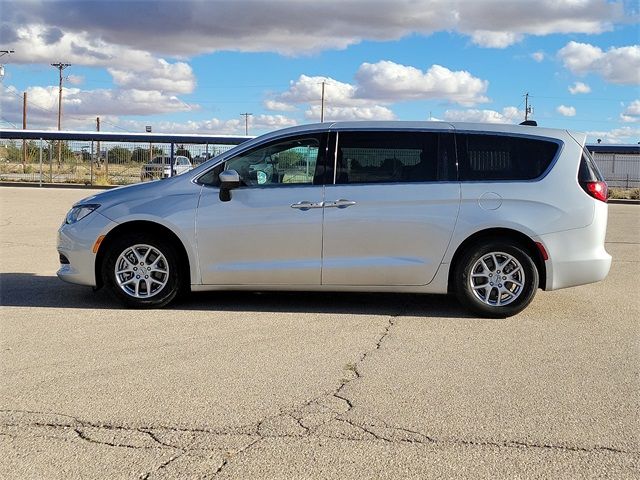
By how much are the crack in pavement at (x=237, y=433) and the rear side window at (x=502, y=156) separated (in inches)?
131

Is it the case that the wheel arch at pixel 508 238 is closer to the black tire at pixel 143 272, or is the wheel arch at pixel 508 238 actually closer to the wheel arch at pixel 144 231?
the wheel arch at pixel 144 231

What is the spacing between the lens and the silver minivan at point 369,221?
654cm

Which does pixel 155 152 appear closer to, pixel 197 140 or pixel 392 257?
pixel 197 140

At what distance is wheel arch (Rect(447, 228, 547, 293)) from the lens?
6.59 metres

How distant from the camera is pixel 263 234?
6.56 m

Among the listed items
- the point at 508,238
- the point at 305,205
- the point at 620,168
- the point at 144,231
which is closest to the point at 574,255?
the point at 508,238

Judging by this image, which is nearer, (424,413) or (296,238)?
(424,413)

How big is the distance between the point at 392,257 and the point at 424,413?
264 centimetres

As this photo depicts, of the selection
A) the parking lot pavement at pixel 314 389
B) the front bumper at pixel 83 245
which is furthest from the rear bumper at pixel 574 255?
the front bumper at pixel 83 245

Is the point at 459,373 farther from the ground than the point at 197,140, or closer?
closer

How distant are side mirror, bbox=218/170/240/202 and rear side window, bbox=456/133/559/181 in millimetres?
2105

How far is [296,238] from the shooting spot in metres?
6.56

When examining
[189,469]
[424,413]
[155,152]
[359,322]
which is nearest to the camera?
[189,469]

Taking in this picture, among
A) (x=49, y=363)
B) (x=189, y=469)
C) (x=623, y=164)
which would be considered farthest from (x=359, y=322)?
(x=623, y=164)
